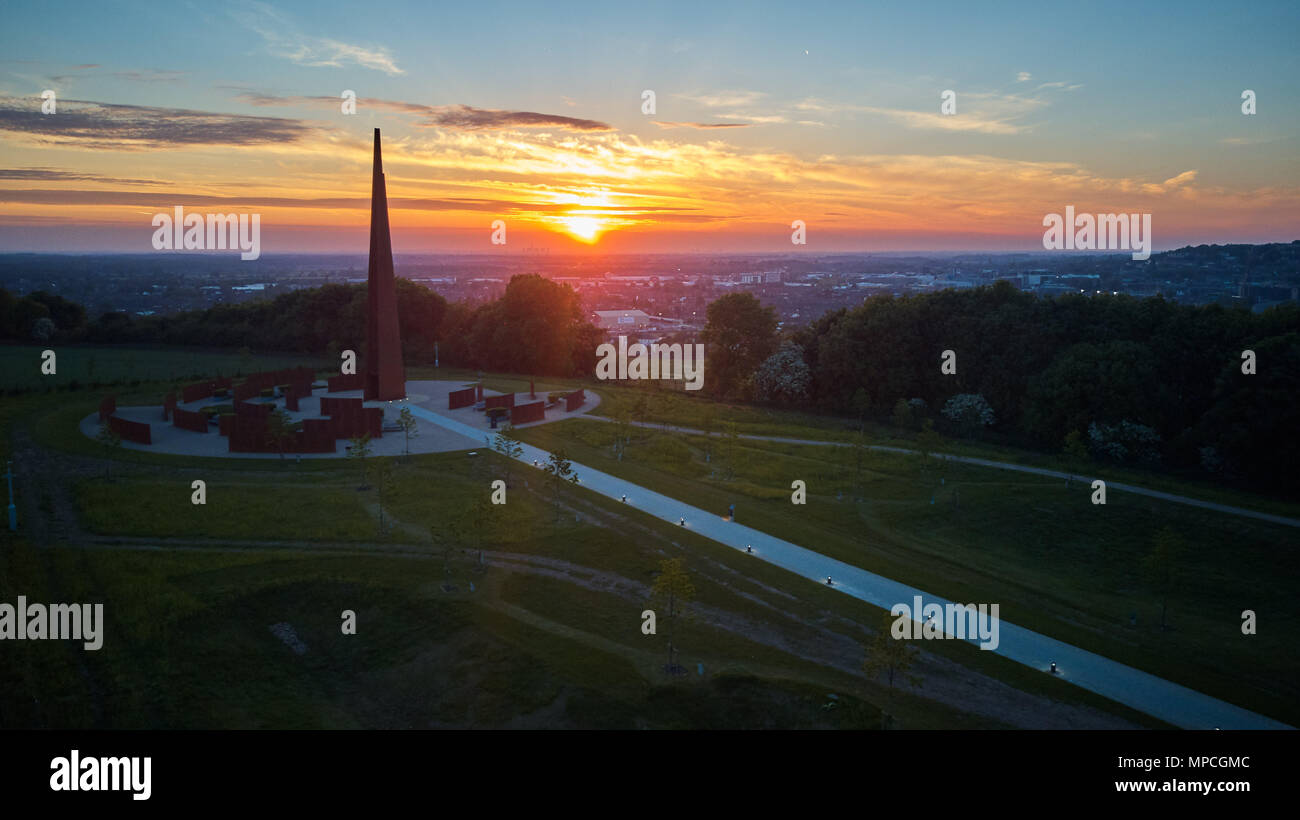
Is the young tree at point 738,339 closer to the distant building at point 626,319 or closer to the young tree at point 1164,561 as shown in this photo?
the distant building at point 626,319

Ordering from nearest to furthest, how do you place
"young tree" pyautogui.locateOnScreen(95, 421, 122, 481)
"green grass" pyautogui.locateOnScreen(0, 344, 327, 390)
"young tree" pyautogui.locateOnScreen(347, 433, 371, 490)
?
"young tree" pyautogui.locateOnScreen(347, 433, 371, 490) < "young tree" pyautogui.locateOnScreen(95, 421, 122, 481) < "green grass" pyautogui.locateOnScreen(0, 344, 327, 390)

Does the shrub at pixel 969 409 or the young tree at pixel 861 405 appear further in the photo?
the young tree at pixel 861 405

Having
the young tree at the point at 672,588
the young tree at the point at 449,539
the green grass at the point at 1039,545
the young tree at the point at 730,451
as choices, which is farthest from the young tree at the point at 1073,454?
the young tree at the point at 449,539

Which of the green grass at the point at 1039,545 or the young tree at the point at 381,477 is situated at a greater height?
the young tree at the point at 381,477

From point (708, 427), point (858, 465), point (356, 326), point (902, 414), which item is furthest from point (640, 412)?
point (356, 326)

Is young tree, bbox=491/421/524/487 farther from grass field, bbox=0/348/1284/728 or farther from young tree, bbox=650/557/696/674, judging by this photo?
young tree, bbox=650/557/696/674

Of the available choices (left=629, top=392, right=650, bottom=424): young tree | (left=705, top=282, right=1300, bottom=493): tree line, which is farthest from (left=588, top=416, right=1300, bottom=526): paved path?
(left=705, top=282, right=1300, bottom=493): tree line
